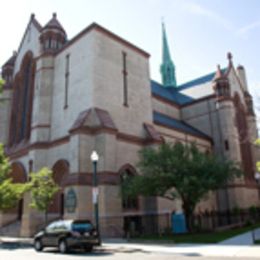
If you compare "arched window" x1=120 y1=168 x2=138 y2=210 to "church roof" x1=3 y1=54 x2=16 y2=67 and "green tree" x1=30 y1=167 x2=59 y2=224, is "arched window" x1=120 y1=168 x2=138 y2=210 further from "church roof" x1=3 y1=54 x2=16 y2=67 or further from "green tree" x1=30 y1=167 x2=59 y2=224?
"church roof" x1=3 y1=54 x2=16 y2=67

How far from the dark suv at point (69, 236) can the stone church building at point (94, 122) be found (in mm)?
6018

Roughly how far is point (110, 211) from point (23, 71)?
23.0 meters

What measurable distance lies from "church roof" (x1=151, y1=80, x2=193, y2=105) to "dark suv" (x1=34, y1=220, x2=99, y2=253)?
30.0 meters

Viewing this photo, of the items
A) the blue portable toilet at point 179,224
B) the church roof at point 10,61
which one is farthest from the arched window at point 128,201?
the church roof at point 10,61

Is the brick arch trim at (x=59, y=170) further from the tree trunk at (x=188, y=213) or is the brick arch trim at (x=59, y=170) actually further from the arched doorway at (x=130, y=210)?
the tree trunk at (x=188, y=213)

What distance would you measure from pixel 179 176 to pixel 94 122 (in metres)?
8.39

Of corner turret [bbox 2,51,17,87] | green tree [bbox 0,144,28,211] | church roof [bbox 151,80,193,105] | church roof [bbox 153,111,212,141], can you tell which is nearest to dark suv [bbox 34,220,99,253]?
green tree [bbox 0,144,28,211]

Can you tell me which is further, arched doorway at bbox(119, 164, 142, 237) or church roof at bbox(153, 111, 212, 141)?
church roof at bbox(153, 111, 212, 141)

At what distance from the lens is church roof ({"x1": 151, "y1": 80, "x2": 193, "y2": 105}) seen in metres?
44.0

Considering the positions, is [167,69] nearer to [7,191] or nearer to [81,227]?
[7,191]

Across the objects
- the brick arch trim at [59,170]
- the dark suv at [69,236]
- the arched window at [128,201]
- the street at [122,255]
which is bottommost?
the street at [122,255]

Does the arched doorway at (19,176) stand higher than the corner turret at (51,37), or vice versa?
the corner turret at (51,37)

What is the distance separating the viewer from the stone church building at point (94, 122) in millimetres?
23156

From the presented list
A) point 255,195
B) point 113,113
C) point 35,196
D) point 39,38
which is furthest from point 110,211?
point 255,195
